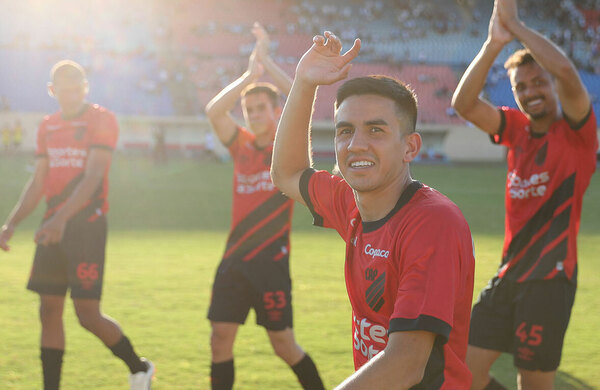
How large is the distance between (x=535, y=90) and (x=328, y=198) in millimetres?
1860

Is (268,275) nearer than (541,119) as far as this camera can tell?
No

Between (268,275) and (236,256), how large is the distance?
0.92 feet

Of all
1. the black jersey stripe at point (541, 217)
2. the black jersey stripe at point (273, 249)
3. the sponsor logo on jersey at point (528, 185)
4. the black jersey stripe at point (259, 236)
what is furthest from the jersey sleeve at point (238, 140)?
the black jersey stripe at point (541, 217)

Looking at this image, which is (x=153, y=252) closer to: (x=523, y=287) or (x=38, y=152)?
(x=38, y=152)

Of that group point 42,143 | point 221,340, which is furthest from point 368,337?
point 42,143

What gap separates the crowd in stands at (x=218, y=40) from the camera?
116ft

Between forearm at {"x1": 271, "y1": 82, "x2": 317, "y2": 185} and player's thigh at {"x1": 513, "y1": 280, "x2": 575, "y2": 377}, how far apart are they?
5.87ft

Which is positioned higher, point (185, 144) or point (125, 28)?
point (125, 28)

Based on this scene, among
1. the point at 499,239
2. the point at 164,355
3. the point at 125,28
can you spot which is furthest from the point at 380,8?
the point at 164,355

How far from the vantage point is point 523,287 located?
12.5 ft

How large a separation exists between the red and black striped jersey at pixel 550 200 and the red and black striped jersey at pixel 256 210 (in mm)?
1715

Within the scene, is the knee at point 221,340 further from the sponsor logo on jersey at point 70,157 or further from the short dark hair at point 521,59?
the short dark hair at point 521,59

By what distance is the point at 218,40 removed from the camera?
38.8 meters

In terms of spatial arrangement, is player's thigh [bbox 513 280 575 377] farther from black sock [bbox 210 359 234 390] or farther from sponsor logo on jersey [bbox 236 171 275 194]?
sponsor logo on jersey [bbox 236 171 275 194]
